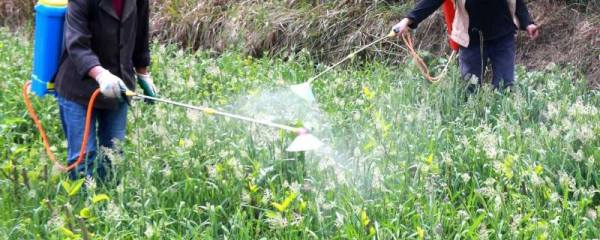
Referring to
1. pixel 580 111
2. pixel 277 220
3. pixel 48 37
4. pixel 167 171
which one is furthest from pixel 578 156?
pixel 48 37

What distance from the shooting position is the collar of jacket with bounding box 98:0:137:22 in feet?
12.7

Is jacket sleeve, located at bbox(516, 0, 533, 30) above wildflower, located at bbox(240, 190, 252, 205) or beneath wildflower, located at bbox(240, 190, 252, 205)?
above

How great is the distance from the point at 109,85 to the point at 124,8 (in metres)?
0.51

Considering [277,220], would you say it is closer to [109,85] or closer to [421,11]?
[109,85]

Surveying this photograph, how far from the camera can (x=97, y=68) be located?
372cm

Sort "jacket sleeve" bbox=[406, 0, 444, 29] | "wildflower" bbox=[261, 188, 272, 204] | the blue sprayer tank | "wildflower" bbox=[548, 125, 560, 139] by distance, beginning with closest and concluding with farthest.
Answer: "wildflower" bbox=[261, 188, 272, 204]
the blue sprayer tank
"wildflower" bbox=[548, 125, 560, 139]
"jacket sleeve" bbox=[406, 0, 444, 29]

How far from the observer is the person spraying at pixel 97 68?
12.4 ft

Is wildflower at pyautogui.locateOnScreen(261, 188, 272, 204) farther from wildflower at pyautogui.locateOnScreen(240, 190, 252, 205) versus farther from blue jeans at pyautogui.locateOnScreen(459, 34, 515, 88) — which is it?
blue jeans at pyautogui.locateOnScreen(459, 34, 515, 88)

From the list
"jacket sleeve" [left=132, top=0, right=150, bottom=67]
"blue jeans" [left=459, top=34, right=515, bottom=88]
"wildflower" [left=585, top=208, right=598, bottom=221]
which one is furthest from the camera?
"blue jeans" [left=459, top=34, right=515, bottom=88]

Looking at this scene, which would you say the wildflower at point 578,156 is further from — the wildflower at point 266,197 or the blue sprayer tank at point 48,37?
the blue sprayer tank at point 48,37

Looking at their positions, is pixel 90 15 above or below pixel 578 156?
above

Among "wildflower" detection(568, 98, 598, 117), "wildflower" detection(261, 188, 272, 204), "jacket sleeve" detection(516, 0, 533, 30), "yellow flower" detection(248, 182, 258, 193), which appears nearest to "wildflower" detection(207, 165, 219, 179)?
"yellow flower" detection(248, 182, 258, 193)

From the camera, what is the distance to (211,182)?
12.8 feet

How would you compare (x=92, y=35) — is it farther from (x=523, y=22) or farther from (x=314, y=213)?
(x=523, y=22)
